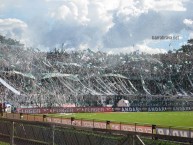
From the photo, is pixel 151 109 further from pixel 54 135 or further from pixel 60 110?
pixel 54 135

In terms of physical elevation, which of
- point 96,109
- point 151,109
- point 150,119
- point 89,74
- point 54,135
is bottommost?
point 150,119

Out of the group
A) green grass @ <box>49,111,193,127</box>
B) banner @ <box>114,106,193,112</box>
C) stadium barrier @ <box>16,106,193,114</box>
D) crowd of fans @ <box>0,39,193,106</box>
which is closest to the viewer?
green grass @ <box>49,111,193,127</box>

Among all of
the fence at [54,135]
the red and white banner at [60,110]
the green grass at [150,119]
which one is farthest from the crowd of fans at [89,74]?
the fence at [54,135]

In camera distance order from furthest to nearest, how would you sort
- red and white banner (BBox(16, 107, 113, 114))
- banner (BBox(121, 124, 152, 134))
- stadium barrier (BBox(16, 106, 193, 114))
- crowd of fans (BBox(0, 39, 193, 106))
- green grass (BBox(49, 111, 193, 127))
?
crowd of fans (BBox(0, 39, 193, 106)) < stadium barrier (BBox(16, 106, 193, 114)) < red and white banner (BBox(16, 107, 113, 114)) < green grass (BBox(49, 111, 193, 127)) < banner (BBox(121, 124, 152, 134))

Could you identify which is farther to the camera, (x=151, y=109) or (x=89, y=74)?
(x=89, y=74)

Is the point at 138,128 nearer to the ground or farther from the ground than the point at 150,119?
farther from the ground

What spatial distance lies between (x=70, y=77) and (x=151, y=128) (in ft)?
241

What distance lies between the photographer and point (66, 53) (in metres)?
120

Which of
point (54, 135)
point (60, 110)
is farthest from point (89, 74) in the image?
point (54, 135)

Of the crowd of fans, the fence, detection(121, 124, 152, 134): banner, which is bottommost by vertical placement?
detection(121, 124, 152, 134): banner

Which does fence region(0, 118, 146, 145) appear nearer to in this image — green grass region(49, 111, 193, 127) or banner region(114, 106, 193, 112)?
green grass region(49, 111, 193, 127)

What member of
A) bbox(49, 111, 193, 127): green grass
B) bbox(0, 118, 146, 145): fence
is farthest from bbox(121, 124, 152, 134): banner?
bbox(49, 111, 193, 127): green grass

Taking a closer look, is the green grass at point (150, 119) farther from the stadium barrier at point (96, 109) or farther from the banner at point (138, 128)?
Result: the banner at point (138, 128)

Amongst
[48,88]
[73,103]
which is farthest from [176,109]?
[48,88]
